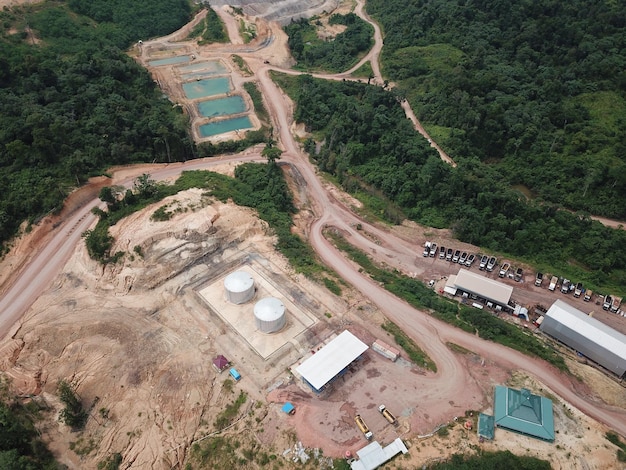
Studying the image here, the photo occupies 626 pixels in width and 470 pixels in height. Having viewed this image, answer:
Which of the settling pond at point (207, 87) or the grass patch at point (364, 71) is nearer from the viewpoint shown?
the settling pond at point (207, 87)

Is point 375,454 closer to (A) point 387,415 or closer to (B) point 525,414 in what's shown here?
(A) point 387,415

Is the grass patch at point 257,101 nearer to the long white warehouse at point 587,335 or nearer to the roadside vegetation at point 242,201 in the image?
the roadside vegetation at point 242,201

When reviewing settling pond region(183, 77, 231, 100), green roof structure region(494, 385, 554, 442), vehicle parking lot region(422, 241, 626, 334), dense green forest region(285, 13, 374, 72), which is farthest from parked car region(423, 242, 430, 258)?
dense green forest region(285, 13, 374, 72)

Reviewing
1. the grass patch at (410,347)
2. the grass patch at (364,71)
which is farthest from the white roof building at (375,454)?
the grass patch at (364,71)

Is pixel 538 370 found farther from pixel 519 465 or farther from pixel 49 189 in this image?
pixel 49 189

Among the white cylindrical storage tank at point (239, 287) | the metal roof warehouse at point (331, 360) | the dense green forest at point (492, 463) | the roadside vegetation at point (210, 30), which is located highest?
the roadside vegetation at point (210, 30)

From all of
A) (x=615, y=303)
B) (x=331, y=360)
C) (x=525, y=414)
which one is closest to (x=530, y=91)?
(x=615, y=303)

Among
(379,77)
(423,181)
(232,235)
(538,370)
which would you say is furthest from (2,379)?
(379,77)

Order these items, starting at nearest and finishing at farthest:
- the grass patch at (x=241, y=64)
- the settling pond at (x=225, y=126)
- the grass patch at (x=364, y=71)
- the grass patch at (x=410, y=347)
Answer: the grass patch at (x=410, y=347) → the settling pond at (x=225, y=126) → the grass patch at (x=364, y=71) → the grass patch at (x=241, y=64)
